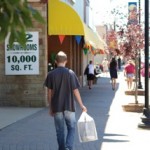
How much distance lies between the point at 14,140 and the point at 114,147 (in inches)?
80.0

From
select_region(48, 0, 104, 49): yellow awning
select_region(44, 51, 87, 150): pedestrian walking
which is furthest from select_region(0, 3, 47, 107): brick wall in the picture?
select_region(44, 51, 87, 150): pedestrian walking

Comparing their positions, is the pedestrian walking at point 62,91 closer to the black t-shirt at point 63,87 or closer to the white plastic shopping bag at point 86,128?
the black t-shirt at point 63,87

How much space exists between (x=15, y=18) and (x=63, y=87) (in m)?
4.73

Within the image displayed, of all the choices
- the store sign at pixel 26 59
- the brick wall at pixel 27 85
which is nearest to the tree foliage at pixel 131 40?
the brick wall at pixel 27 85

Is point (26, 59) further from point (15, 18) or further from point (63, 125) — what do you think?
point (15, 18)

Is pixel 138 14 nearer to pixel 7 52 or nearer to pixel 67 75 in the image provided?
pixel 7 52

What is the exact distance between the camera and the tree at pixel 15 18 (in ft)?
8.91

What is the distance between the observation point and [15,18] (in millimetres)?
2734

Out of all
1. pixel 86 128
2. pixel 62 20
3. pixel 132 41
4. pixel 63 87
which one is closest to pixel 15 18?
pixel 63 87

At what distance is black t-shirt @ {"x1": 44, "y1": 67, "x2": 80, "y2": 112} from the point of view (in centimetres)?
741

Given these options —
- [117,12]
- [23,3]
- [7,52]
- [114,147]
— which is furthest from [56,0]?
[23,3]

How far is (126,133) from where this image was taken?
1082 centimetres

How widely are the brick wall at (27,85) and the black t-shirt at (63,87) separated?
8.90 m

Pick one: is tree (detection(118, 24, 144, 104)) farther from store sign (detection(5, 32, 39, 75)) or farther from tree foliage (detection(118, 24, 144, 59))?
store sign (detection(5, 32, 39, 75))
